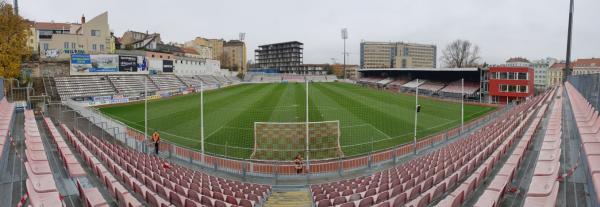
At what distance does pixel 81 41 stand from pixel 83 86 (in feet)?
36.3

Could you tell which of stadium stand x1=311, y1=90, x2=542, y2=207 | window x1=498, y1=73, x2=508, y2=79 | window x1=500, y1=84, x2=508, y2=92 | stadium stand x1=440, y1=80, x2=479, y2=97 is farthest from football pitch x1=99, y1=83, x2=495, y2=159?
stadium stand x1=440, y1=80, x2=479, y2=97

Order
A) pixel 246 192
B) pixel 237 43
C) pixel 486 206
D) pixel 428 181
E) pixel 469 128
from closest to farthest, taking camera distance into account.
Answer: pixel 486 206, pixel 428 181, pixel 246 192, pixel 469 128, pixel 237 43

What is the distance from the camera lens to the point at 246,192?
923 cm

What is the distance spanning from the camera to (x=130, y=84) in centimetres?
4444

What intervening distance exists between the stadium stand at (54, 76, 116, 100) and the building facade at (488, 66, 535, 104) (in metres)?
43.1

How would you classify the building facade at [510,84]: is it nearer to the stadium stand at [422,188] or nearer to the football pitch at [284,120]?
the football pitch at [284,120]

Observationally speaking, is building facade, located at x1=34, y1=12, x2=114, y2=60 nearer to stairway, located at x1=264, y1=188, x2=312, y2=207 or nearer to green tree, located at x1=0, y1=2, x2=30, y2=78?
green tree, located at x1=0, y1=2, x2=30, y2=78

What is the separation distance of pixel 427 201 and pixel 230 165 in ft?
29.1

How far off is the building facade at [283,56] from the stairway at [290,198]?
11483cm

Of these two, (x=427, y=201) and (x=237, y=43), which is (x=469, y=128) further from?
(x=237, y=43)

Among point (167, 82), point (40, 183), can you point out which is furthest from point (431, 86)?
point (40, 183)

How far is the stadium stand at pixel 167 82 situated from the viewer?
161 feet

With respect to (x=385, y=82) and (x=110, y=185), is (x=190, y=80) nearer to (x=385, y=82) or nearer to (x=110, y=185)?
(x=385, y=82)

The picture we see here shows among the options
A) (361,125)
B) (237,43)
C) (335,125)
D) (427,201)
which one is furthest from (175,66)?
(237,43)
